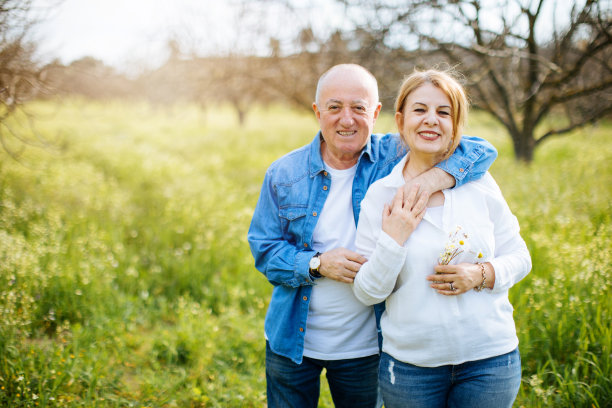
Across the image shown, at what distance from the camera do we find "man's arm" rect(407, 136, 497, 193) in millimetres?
1827

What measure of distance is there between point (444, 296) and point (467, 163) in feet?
1.88

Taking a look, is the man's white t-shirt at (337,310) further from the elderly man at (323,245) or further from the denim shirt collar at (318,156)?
the denim shirt collar at (318,156)

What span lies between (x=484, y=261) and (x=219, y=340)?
2.71 meters

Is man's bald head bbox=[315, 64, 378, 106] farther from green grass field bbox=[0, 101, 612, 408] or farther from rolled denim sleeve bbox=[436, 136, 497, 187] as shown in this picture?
green grass field bbox=[0, 101, 612, 408]

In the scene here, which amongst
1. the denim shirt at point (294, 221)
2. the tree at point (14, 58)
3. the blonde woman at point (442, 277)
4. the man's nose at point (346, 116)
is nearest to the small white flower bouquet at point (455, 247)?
the blonde woman at point (442, 277)

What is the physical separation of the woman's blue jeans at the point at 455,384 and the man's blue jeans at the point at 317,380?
324mm

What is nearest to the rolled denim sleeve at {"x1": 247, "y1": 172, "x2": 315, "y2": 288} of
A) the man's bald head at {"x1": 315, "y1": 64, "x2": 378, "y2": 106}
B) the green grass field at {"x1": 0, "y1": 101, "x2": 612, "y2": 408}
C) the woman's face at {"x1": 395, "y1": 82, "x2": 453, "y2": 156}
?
the man's bald head at {"x1": 315, "y1": 64, "x2": 378, "y2": 106}

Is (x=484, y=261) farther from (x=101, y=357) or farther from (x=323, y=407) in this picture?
(x=101, y=357)

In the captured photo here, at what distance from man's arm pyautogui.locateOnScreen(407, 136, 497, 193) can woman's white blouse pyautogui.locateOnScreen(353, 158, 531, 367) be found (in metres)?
0.04

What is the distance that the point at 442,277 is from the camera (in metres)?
1.73

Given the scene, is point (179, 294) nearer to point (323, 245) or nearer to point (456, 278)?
point (323, 245)

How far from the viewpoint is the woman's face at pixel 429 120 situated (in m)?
1.86

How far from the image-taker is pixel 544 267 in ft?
12.8

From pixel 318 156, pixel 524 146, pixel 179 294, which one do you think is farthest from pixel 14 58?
pixel 524 146
